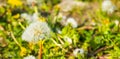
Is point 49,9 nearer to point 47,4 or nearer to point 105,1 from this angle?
point 47,4

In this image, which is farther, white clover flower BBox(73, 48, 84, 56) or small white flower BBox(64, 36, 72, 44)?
small white flower BBox(64, 36, 72, 44)

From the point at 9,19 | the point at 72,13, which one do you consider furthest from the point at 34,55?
the point at 72,13

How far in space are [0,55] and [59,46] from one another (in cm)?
55

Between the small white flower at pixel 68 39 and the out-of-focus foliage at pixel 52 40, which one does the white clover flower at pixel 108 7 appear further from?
the small white flower at pixel 68 39

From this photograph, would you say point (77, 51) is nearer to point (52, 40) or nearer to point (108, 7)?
point (52, 40)

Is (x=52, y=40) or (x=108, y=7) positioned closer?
(x=52, y=40)

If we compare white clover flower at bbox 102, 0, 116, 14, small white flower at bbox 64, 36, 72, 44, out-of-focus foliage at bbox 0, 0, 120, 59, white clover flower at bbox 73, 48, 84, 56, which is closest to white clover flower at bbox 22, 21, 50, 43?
out-of-focus foliage at bbox 0, 0, 120, 59

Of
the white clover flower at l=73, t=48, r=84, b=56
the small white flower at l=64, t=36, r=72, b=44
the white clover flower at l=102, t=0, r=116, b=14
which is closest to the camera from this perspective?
the white clover flower at l=73, t=48, r=84, b=56

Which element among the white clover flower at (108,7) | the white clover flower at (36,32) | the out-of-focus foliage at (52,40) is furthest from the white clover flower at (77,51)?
the white clover flower at (108,7)

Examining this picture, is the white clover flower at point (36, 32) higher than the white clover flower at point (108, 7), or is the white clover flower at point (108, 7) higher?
the white clover flower at point (108, 7)

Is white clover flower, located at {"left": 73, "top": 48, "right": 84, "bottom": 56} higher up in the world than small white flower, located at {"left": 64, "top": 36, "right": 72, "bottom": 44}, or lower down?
lower down

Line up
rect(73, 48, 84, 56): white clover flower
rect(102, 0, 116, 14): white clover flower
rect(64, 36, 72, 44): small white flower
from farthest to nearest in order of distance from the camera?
rect(102, 0, 116, 14): white clover flower, rect(64, 36, 72, 44): small white flower, rect(73, 48, 84, 56): white clover flower

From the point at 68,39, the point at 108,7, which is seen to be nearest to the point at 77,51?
the point at 68,39

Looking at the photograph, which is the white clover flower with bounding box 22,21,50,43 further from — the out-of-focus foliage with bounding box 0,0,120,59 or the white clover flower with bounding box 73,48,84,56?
the white clover flower with bounding box 73,48,84,56
